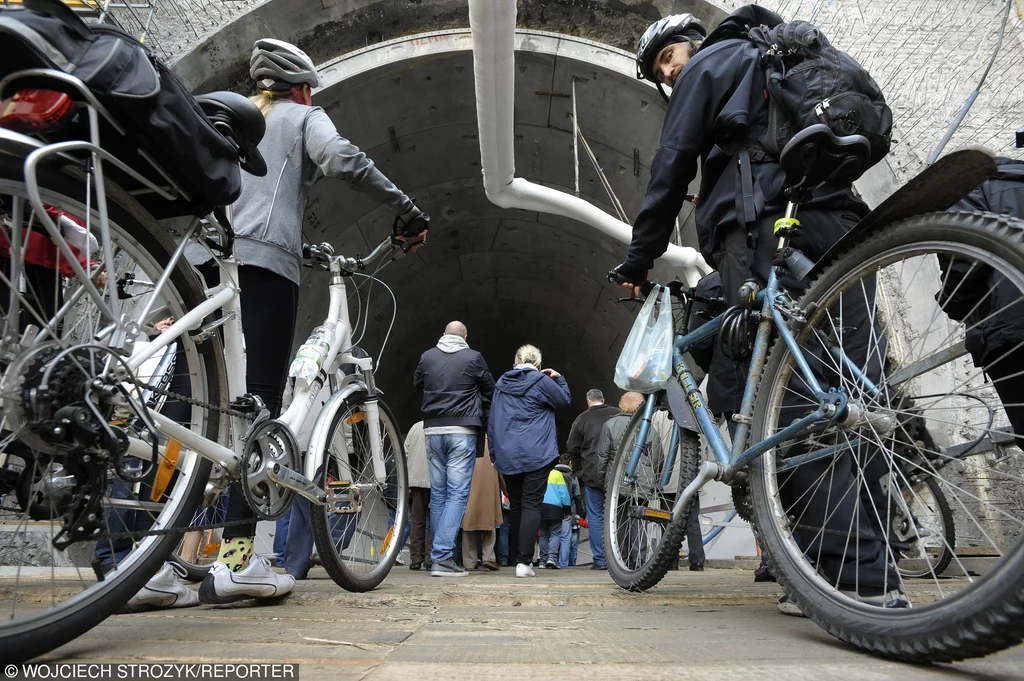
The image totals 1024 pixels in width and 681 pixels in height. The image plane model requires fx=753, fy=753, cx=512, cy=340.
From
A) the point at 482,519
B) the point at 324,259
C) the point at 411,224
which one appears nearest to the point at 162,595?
the point at 324,259

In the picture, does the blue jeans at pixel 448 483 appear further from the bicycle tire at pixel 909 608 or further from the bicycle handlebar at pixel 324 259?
the bicycle tire at pixel 909 608

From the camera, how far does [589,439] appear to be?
8.24 metres

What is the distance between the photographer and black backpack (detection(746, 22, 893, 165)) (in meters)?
2.34

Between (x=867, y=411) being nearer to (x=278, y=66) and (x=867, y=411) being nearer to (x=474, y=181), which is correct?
(x=278, y=66)

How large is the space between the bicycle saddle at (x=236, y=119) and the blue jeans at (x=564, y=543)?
7569 mm

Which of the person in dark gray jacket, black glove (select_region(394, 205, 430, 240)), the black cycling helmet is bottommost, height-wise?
the person in dark gray jacket

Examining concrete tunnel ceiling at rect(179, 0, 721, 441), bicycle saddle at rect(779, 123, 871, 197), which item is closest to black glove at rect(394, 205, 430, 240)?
bicycle saddle at rect(779, 123, 871, 197)

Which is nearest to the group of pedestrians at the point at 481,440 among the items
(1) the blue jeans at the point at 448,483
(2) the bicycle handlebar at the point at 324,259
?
(1) the blue jeans at the point at 448,483

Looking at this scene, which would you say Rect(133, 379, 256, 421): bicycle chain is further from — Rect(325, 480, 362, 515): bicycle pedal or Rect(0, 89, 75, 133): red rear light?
Rect(325, 480, 362, 515): bicycle pedal

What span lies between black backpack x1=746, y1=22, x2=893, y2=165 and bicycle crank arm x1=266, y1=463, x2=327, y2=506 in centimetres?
200

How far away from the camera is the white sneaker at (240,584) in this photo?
2.57 metres

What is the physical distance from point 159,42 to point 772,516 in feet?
22.4

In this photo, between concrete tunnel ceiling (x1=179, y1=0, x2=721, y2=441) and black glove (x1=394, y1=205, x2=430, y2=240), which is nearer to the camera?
black glove (x1=394, y1=205, x2=430, y2=240)

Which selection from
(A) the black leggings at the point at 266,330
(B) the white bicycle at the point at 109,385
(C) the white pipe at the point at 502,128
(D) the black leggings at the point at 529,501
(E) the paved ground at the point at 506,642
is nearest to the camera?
(E) the paved ground at the point at 506,642
